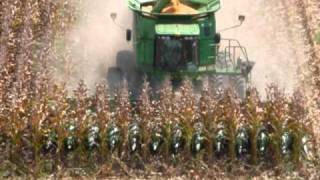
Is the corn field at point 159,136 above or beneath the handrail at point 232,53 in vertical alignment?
beneath

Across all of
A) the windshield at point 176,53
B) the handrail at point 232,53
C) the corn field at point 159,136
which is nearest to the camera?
the corn field at point 159,136

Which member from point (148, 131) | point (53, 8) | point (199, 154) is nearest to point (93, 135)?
point (148, 131)

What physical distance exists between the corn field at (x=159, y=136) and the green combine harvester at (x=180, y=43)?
474mm

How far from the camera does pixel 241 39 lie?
17.6m

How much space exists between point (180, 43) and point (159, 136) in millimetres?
1914

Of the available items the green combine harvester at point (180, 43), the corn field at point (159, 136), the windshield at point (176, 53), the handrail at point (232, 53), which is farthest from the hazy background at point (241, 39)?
the windshield at point (176, 53)

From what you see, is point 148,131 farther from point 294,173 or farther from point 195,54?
point 294,173

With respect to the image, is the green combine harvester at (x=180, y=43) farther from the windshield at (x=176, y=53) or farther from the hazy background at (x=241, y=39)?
the hazy background at (x=241, y=39)

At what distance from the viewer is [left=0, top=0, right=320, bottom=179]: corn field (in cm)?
1316

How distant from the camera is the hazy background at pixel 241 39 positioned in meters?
16.3

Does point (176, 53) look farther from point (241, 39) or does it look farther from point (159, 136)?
point (241, 39)

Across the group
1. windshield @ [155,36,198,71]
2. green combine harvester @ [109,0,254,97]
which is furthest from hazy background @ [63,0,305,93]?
windshield @ [155,36,198,71]

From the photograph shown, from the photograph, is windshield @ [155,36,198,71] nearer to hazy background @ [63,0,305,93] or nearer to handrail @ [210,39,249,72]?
handrail @ [210,39,249,72]

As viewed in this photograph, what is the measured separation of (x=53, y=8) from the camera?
18.1 meters
